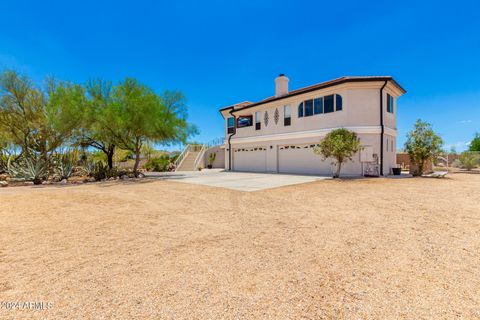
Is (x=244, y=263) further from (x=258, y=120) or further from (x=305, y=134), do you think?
(x=258, y=120)

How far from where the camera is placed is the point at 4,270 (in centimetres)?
317

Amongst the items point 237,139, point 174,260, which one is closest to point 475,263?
point 174,260

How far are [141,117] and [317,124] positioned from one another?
13.4m

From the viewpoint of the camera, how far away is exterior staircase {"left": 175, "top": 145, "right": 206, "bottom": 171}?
28.4m

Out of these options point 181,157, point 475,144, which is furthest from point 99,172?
point 475,144

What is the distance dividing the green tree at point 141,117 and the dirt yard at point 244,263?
957cm

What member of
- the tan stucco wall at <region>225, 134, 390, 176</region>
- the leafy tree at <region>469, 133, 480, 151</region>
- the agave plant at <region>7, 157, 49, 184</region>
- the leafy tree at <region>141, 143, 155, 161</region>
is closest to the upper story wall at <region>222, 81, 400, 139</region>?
the tan stucco wall at <region>225, 134, 390, 176</region>

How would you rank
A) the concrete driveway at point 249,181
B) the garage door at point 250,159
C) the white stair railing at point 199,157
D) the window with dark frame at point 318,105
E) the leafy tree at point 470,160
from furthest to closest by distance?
the white stair railing at point 199,157 → the garage door at point 250,159 → the leafy tree at point 470,160 → the window with dark frame at point 318,105 → the concrete driveway at point 249,181

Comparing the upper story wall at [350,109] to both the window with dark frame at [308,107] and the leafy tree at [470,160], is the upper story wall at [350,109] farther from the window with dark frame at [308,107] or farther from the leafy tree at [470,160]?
the leafy tree at [470,160]

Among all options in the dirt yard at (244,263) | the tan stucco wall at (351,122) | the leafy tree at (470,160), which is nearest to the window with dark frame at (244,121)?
the tan stucco wall at (351,122)

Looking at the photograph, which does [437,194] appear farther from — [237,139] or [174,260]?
[237,139]

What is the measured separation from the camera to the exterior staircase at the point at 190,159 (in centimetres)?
2844

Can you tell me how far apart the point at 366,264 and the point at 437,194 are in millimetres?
7857

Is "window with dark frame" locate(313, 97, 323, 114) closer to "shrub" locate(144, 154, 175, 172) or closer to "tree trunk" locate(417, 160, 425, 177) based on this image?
"tree trunk" locate(417, 160, 425, 177)
